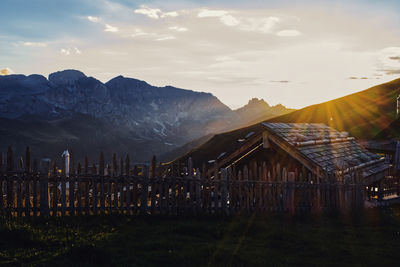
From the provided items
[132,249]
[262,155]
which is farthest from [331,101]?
[132,249]

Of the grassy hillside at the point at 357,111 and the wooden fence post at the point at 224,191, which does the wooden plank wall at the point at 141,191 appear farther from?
the grassy hillside at the point at 357,111

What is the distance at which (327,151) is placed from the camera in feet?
49.3

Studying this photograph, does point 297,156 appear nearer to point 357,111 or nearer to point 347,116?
point 347,116

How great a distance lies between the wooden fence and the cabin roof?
1372mm

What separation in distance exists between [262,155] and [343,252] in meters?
7.39

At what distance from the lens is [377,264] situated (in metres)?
6.50

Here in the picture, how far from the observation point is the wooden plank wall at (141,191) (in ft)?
30.2

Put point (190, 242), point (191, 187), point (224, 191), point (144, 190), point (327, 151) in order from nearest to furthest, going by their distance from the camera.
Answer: point (190, 242), point (144, 190), point (191, 187), point (224, 191), point (327, 151)

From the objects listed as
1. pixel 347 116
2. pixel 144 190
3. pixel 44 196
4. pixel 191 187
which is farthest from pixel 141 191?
pixel 347 116

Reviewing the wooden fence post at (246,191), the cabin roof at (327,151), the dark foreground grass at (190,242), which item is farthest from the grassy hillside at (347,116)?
the dark foreground grass at (190,242)

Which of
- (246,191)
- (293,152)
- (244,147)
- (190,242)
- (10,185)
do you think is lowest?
(190,242)

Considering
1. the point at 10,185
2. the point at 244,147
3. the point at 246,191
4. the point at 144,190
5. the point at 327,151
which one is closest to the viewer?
the point at 10,185

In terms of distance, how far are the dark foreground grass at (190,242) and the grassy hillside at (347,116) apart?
204 ft

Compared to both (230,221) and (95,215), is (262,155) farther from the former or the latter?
(95,215)
